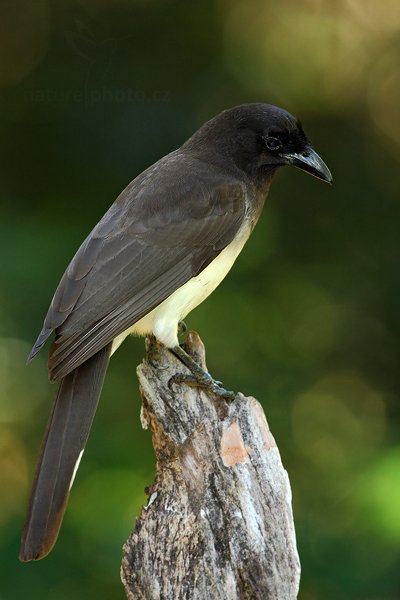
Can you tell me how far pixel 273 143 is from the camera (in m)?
5.04

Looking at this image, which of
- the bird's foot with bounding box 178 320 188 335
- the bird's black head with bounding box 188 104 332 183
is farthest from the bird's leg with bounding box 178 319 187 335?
the bird's black head with bounding box 188 104 332 183

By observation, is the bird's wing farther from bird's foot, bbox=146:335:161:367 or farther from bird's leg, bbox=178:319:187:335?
bird's leg, bbox=178:319:187:335

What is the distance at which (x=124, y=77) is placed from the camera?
254 inches

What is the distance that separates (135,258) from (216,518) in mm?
1303

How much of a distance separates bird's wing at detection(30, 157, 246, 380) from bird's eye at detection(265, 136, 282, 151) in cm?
25

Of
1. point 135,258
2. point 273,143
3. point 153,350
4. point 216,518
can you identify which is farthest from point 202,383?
point 273,143

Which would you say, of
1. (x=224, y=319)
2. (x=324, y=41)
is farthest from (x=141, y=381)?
(x=324, y=41)

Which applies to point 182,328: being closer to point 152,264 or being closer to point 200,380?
point 152,264

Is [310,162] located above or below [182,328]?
above

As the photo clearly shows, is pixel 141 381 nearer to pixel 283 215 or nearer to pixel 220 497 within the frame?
pixel 220 497

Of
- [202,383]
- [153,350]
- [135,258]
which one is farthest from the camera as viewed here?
[153,350]

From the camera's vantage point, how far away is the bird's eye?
5031 millimetres

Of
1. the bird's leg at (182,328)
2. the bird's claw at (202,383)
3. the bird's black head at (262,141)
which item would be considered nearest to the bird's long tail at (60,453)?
the bird's claw at (202,383)

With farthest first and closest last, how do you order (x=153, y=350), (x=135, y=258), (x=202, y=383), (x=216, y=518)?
1. (x=153, y=350)
2. (x=135, y=258)
3. (x=202, y=383)
4. (x=216, y=518)
